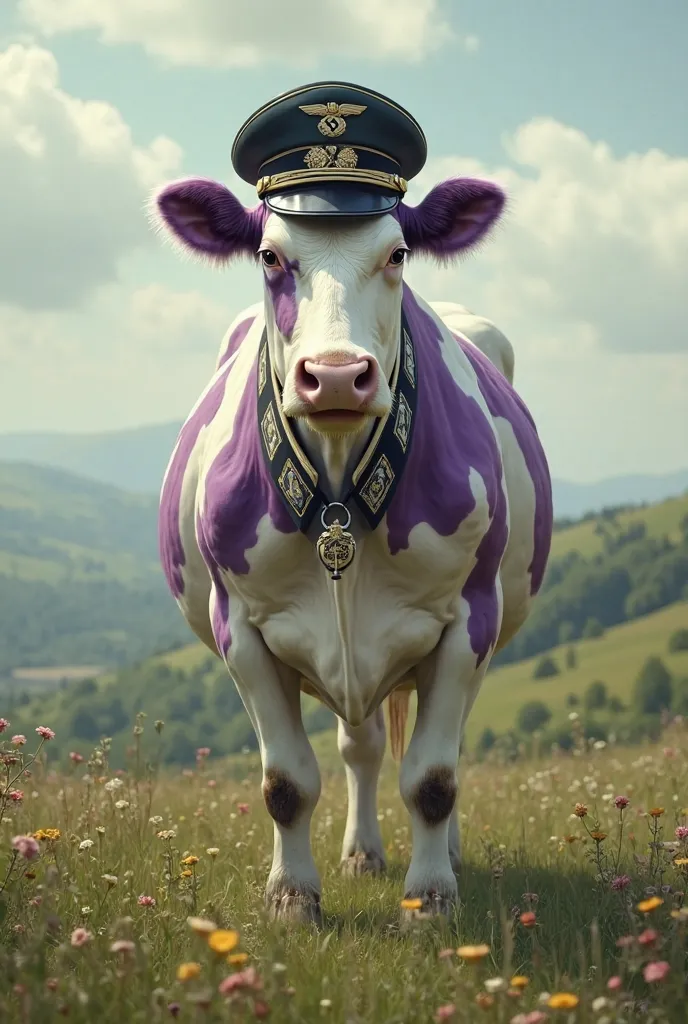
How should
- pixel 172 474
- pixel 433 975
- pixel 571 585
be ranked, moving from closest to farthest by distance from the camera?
pixel 433 975
pixel 172 474
pixel 571 585

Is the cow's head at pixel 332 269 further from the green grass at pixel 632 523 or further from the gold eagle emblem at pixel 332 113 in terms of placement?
the green grass at pixel 632 523

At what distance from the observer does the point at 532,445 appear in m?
7.50

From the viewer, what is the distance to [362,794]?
25.9 feet

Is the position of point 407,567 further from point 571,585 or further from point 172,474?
point 571,585

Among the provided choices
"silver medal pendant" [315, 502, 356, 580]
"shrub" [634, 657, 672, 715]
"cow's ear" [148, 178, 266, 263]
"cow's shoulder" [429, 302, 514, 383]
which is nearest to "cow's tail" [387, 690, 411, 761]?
"cow's shoulder" [429, 302, 514, 383]

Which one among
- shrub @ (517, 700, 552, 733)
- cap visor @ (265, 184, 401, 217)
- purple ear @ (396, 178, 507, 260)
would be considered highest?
shrub @ (517, 700, 552, 733)

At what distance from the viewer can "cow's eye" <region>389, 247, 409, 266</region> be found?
5340mm

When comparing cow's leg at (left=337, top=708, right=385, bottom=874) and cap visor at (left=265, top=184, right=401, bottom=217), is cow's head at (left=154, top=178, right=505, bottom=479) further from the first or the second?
cow's leg at (left=337, top=708, right=385, bottom=874)

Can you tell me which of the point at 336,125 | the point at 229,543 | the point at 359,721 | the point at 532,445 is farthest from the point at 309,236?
the point at 532,445

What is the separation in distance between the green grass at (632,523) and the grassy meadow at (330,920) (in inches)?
5499

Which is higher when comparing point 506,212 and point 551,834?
point 506,212

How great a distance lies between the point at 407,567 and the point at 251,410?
→ 1037mm

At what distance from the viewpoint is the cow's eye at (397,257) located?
5.34 meters

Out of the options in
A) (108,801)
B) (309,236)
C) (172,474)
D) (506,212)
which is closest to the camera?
(309,236)
